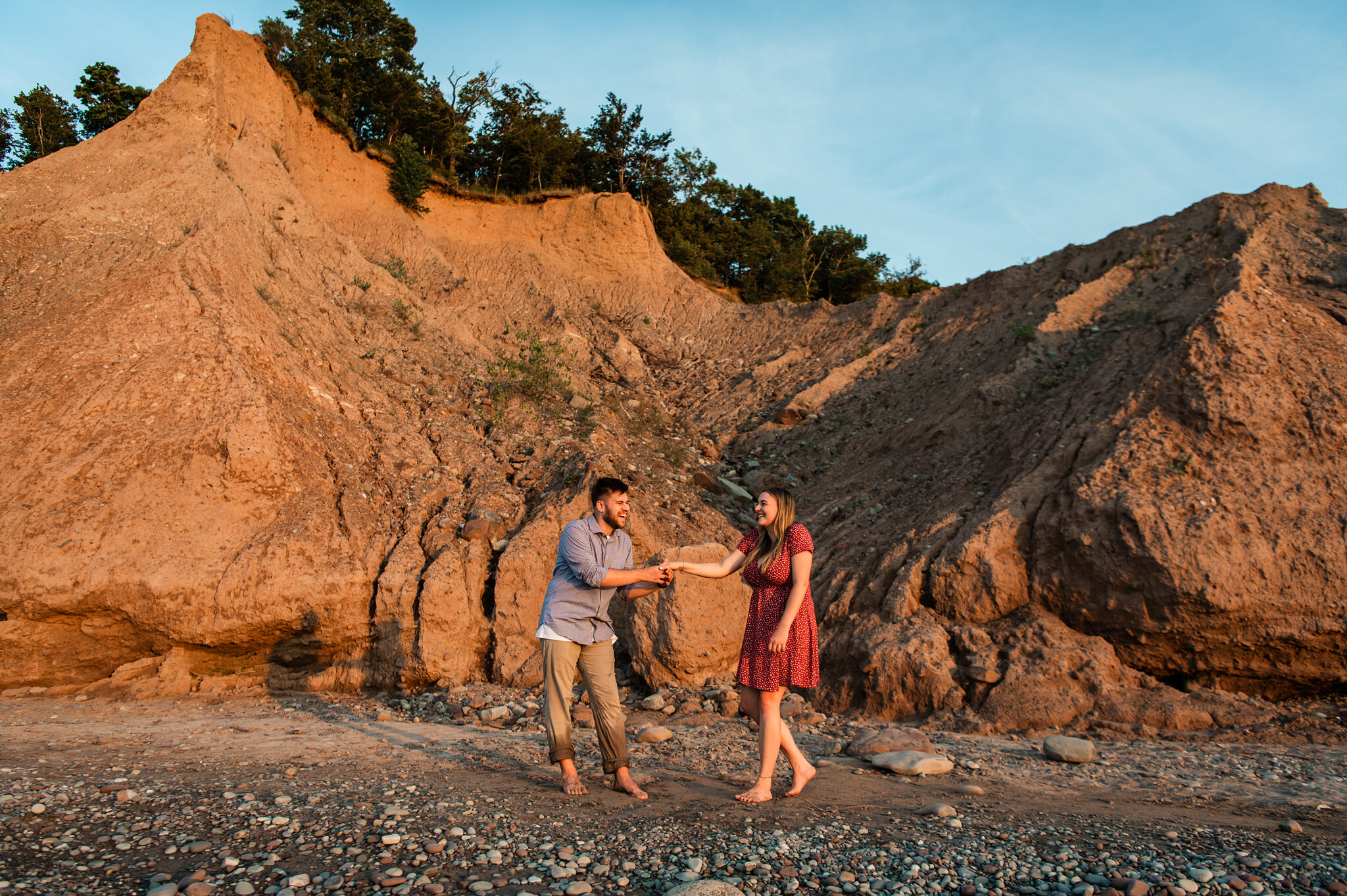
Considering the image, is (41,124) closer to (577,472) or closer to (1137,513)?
(577,472)

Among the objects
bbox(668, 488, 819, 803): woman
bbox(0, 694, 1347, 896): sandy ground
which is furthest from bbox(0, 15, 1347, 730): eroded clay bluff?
bbox(668, 488, 819, 803): woman

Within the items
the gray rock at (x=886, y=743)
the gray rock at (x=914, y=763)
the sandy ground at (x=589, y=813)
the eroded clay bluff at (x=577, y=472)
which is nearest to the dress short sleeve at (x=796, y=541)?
the sandy ground at (x=589, y=813)

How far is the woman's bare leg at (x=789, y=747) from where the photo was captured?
14.0ft

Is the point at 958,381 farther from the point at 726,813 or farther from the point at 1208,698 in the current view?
the point at 726,813

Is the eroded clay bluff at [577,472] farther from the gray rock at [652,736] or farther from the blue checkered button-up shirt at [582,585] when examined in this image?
the blue checkered button-up shirt at [582,585]

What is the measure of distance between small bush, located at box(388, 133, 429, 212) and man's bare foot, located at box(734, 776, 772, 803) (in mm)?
15848

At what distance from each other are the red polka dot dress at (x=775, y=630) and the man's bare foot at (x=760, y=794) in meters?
0.48

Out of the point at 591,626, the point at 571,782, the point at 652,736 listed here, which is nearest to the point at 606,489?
the point at 591,626

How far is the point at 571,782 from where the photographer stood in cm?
423

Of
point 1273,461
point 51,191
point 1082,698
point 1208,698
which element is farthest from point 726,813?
point 51,191

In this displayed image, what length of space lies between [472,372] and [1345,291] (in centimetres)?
1111

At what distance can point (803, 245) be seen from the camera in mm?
25391

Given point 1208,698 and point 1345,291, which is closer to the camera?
point 1208,698

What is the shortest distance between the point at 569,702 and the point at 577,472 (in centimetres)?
546
